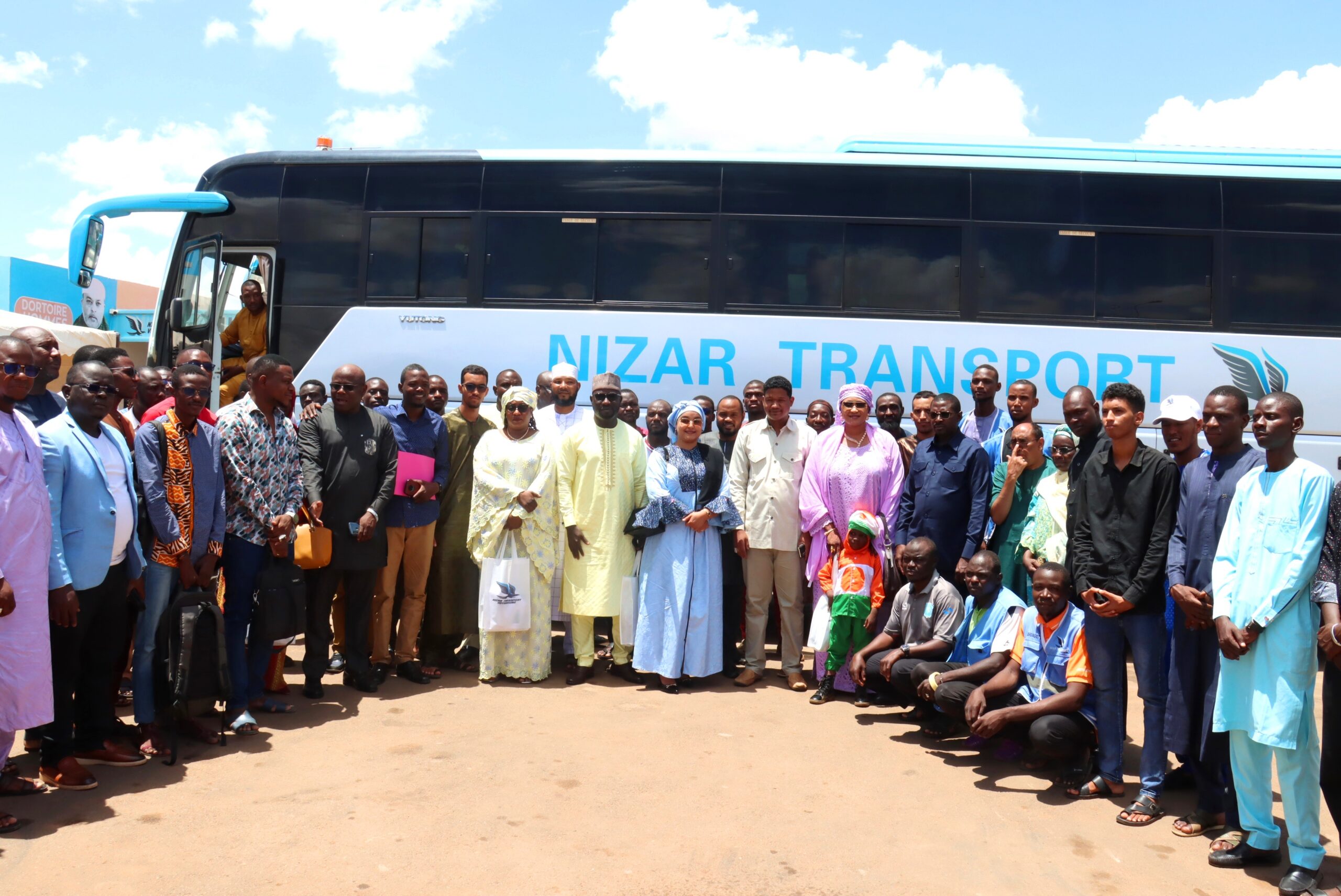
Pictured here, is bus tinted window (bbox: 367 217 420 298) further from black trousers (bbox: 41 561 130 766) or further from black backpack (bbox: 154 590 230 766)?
black trousers (bbox: 41 561 130 766)

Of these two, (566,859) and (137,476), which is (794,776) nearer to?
(566,859)

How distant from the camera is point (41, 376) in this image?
4184 mm

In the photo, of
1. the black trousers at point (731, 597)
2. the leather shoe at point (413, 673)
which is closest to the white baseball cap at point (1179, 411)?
the black trousers at point (731, 597)

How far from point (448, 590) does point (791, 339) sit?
3.35m

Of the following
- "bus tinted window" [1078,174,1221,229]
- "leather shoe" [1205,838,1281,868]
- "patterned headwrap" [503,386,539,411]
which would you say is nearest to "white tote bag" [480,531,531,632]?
"patterned headwrap" [503,386,539,411]

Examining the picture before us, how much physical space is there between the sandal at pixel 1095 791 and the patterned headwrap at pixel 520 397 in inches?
143

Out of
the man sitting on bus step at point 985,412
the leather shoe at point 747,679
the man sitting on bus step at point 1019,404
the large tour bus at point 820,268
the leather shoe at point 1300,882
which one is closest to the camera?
the leather shoe at point 1300,882

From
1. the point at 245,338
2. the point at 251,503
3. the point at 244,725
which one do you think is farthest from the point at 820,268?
the point at 244,725

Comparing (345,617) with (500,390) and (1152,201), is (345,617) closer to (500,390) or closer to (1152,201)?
(500,390)

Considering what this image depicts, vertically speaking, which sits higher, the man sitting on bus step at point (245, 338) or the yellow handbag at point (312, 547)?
the man sitting on bus step at point (245, 338)

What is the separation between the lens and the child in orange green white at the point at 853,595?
5496 mm

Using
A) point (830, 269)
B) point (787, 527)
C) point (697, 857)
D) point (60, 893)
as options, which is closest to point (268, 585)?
point (60, 893)

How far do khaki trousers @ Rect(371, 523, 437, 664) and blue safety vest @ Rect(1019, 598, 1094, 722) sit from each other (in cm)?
352

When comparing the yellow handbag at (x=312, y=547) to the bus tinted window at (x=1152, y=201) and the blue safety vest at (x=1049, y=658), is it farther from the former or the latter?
the bus tinted window at (x=1152, y=201)
